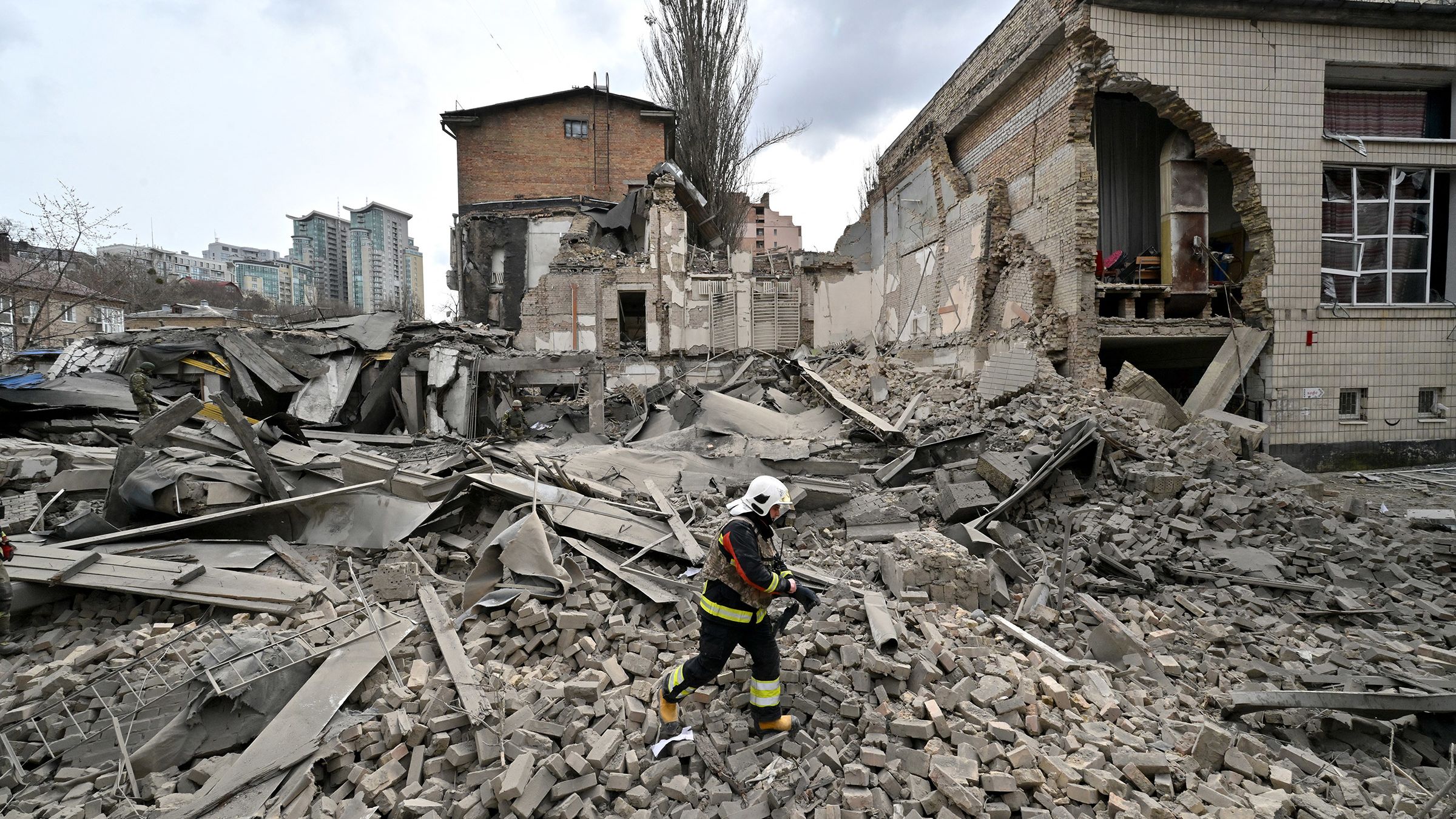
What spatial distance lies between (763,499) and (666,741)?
1.38 meters

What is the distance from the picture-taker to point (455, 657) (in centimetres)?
381

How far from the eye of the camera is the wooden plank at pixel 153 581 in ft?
14.2

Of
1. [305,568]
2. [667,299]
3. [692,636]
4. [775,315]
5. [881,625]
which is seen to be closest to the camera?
[881,625]

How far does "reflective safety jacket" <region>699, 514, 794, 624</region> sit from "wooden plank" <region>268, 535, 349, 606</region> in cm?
313

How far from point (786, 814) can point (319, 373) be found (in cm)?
1094

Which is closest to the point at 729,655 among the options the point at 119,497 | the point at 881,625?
the point at 881,625

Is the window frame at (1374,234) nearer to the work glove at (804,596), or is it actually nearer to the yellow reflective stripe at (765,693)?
the work glove at (804,596)

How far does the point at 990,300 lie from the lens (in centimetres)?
1155

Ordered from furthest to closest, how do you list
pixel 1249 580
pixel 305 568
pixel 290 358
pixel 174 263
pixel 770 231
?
1. pixel 770 231
2. pixel 174 263
3. pixel 290 358
4. pixel 1249 580
5. pixel 305 568

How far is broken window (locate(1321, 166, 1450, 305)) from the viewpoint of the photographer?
32.2ft

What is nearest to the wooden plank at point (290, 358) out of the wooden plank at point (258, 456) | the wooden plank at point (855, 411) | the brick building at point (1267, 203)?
the wooden plank at point (258, 456)

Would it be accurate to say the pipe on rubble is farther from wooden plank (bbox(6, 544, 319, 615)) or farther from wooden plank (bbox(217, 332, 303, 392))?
wooden plank (bbox(217, 332, 303, 392))

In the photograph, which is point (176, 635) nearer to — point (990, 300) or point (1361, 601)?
point (1361, 601)

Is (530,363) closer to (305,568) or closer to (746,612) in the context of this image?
(305,568)
